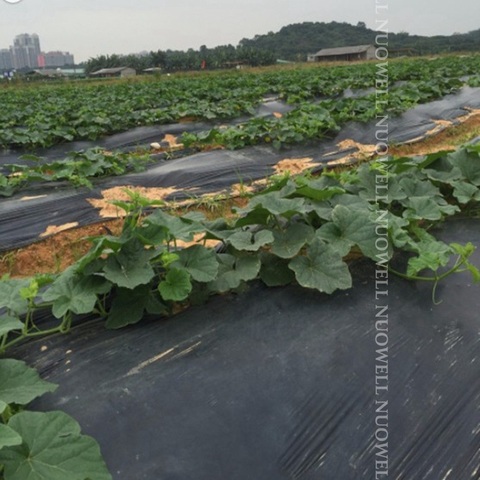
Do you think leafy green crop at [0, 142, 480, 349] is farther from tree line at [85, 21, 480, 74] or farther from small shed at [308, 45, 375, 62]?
small shed at [308, 45, 375, 62]

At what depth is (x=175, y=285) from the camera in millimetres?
1821

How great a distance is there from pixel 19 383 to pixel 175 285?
0.60 m

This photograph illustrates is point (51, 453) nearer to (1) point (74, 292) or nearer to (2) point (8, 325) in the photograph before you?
(2) point (8, 325)

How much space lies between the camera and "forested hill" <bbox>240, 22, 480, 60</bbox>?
200ft

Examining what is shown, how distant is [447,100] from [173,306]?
10.2 m

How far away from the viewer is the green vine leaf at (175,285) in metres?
1.79

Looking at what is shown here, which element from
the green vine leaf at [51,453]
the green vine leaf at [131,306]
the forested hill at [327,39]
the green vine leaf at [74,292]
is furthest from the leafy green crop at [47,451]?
the forested hill at [327,39]

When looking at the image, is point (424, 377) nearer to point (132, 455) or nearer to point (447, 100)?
point (132, 455)

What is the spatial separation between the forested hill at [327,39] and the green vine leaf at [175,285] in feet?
195

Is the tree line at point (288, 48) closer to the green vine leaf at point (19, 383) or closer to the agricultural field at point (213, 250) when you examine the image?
the agricultural field at point (213, 250)

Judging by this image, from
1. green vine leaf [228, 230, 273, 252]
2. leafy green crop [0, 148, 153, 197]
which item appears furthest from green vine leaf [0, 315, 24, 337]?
leafy green crop [0, 148, 153, 197]

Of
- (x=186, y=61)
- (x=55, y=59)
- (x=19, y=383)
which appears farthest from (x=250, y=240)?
(x=55, y=59)

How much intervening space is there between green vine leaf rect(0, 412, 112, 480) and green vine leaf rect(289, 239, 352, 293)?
101 cm

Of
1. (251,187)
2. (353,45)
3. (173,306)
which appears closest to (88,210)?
(251,187)
